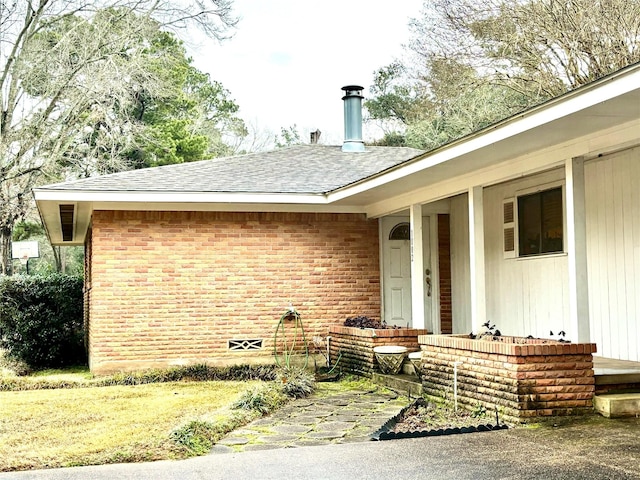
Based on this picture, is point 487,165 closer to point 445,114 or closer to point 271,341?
point 271,341

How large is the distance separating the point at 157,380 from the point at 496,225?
18.4 ft

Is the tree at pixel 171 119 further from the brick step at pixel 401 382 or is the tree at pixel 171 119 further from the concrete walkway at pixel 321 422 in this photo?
the concrete walkway at pixel 321 422

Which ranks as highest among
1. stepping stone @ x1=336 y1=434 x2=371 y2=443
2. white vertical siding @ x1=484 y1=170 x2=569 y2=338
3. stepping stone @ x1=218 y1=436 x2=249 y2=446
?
white vertical siding @ x1=484 y1=170 x2=569 y2=338

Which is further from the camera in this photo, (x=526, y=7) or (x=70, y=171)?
(x=70, y=171)

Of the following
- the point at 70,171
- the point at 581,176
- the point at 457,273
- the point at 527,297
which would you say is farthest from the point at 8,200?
the point at 581,176

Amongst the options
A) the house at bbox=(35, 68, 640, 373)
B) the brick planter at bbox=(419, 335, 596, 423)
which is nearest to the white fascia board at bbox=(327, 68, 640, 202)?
the house at bbox=(35, 68, 640, 373)

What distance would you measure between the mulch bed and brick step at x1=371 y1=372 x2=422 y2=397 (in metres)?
0.70

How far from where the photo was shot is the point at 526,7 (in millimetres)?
18922

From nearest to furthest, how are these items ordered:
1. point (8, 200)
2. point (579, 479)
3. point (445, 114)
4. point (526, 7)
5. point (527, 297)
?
1. point (579, 479)
2. point (527, 297)
3. point (526, 7)
4. point (8, 200)
5. point (445, 114)

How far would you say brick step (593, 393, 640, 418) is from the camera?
291 inches

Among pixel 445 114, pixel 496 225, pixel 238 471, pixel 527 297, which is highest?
pixel 445 114

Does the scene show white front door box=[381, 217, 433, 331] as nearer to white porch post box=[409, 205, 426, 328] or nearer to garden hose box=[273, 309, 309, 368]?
garden hose box=[273, 309, 309, 368]

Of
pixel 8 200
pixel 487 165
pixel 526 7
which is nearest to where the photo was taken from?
pixel 487 165

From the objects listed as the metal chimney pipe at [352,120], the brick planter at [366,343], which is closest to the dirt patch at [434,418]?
the brick planter at [366,343]
